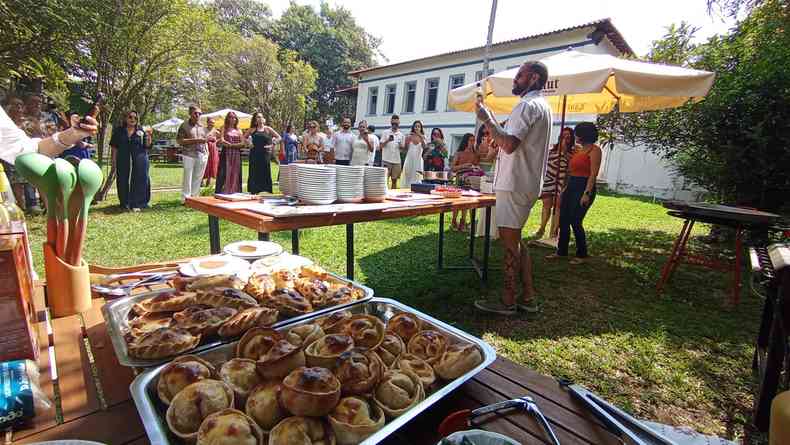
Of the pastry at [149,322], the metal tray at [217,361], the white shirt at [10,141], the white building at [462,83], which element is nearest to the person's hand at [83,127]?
the white shirt at [10,141]

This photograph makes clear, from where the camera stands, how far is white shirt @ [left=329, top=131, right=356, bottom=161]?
9.06 metres

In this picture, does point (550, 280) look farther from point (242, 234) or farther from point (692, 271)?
point (242, 234)

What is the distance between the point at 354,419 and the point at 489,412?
319 mm

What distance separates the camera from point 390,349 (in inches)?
39.3

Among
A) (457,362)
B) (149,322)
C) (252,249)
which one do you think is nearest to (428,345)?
(457,362)

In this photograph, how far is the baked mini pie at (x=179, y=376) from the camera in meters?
0.78

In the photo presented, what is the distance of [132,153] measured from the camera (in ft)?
22.4

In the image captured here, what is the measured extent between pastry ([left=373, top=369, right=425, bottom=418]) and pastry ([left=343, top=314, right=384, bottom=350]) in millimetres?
119

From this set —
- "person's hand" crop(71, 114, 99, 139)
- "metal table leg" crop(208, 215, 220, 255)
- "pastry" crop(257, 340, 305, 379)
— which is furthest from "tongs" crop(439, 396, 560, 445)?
"metal table leg" crop(208, 215, 220, 255)

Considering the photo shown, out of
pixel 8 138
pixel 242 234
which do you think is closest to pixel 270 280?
pixel 8 138

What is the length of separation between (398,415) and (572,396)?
1.54 ft

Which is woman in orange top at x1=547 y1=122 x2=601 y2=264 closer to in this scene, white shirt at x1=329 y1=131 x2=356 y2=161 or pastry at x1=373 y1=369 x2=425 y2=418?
pastry at x1=373 y1=369 x2=425 y2=418

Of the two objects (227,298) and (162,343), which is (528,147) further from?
(162,343)

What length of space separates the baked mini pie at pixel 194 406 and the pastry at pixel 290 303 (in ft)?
1.32
